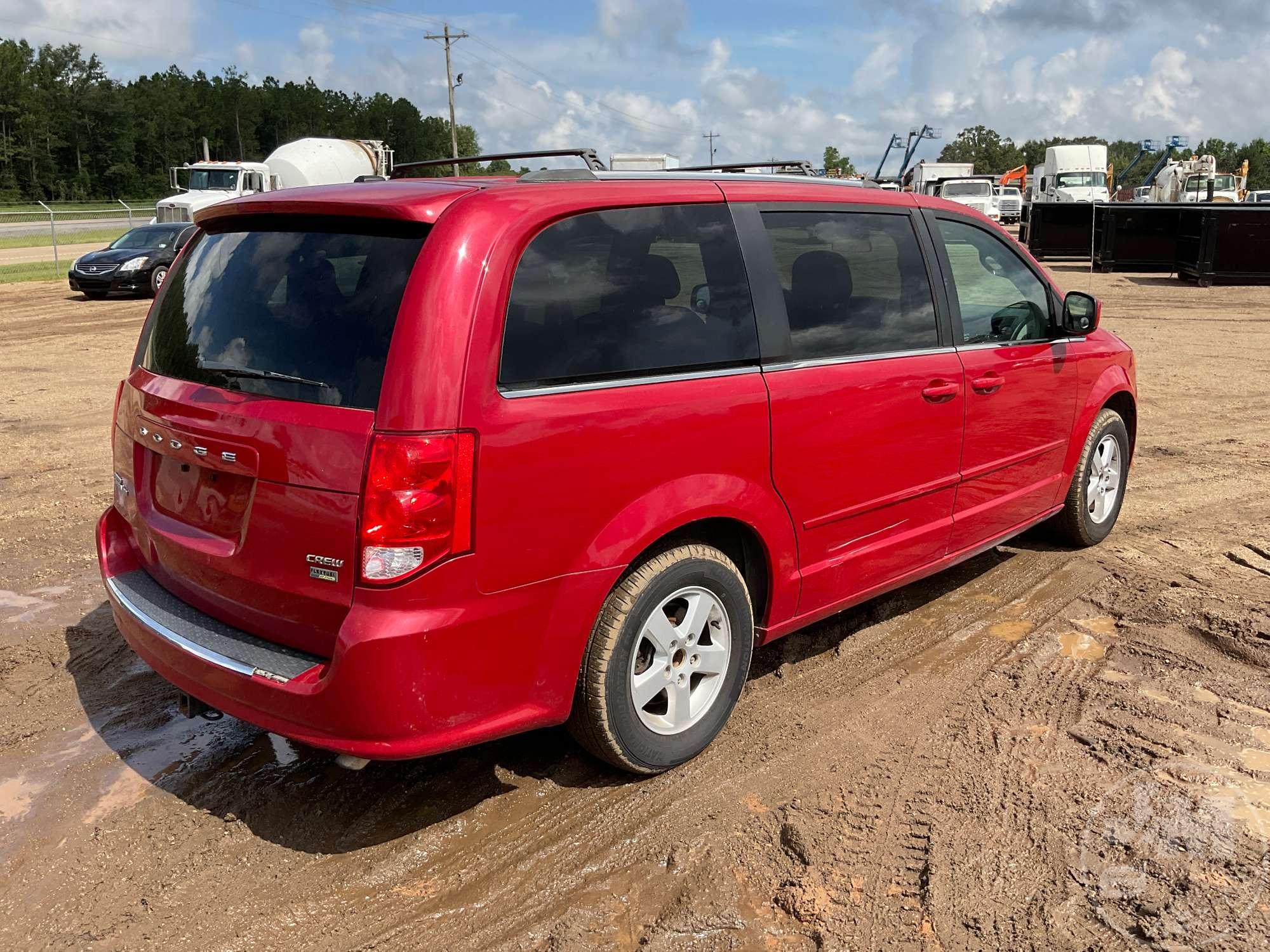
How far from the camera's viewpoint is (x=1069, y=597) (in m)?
5.04

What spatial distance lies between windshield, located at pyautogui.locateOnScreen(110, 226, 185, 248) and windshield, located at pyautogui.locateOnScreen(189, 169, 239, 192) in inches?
308

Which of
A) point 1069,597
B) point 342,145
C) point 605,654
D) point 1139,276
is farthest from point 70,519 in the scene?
point 342,145

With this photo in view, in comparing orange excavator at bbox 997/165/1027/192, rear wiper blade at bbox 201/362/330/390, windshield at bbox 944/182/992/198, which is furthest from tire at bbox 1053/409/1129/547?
orange excavator at bbox 997/165/1027/192

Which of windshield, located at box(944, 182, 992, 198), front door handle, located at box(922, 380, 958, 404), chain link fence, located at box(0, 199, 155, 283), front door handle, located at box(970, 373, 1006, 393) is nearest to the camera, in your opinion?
front door handle, located at box(922, 380, 958, 404)

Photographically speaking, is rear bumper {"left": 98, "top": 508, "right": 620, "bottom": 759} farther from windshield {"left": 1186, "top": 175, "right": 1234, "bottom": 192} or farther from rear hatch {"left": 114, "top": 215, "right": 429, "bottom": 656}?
windshield {"left": 1186, "top": 175, "right": 1234, "bottom": 192}

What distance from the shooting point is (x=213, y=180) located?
30.2 meters

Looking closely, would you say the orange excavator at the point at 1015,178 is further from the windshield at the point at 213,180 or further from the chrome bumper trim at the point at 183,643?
the chrome bumper trim at the point at 183,643

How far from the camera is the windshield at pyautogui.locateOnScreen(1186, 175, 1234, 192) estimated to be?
43.6 metres

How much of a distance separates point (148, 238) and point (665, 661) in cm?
2269

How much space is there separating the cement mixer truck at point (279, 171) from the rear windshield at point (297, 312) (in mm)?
24464

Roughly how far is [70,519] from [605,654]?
182 inches

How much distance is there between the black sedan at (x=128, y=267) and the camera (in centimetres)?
2091

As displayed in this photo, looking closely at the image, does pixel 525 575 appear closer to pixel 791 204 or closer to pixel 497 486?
pixel 497 486

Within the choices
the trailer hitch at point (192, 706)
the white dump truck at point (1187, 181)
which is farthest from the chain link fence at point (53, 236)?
the white dump truck at point (1187, 181)
